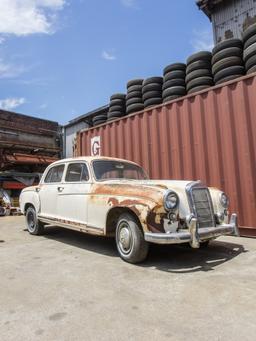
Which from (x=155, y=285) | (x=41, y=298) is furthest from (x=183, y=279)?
(x=41, y=298)

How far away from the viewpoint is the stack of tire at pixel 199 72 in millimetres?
6863

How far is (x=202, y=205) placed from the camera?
441 cm

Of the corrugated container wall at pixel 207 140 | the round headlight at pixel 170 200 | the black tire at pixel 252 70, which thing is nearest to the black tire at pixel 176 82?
the corrugated container wall at pixel 207 140

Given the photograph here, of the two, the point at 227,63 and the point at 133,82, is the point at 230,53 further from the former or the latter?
the point at 133,82

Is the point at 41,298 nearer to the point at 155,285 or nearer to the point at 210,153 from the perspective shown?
the point at 155,285

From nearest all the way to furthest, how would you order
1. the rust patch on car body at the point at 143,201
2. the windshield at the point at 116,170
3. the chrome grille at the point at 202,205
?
the rust patch on car body at the point at 143,201 < the chrome grille at the point at 202,205 < the windshield at the point at 116,170

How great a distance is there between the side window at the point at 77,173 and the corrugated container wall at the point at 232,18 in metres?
7.64

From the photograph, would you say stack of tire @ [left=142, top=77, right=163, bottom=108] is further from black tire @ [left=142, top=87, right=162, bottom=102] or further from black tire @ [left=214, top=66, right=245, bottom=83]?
black tire @ [left=214, top=66, right=245, bottom=83]

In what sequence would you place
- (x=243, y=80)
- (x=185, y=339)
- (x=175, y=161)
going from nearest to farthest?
(x=185, y=339) → (x=243, y=80) → (x=175, y=161)

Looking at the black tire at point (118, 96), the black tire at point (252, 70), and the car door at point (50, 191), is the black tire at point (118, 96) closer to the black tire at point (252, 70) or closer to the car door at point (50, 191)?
the car door at point (50, 191)

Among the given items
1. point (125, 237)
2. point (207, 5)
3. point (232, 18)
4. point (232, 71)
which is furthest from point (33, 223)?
point (207, 5)

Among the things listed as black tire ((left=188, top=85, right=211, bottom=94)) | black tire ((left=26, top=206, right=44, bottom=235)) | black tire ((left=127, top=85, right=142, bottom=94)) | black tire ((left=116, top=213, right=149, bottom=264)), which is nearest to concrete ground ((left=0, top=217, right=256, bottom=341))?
black tire ((left=116, top=213, right=149, bottom=264))

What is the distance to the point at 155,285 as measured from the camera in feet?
11.2

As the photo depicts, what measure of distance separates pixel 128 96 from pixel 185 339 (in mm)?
7316
